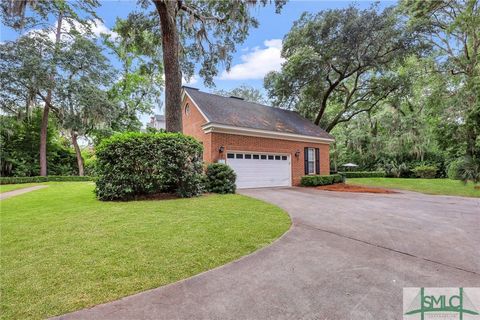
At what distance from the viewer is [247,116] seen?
533 inches

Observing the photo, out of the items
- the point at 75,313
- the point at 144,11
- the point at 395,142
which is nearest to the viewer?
the point at 75,313

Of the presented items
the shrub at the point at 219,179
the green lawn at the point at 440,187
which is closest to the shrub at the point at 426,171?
the green lawn at the point at 440,187

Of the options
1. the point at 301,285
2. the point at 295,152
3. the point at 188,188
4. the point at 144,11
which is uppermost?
the point at 144,11

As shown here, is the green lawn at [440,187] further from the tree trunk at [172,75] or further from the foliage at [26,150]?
the foliage at [26,150]

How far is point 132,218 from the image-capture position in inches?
203

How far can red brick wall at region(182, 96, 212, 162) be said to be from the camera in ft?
37.5

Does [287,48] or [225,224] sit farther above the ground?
[287,48]

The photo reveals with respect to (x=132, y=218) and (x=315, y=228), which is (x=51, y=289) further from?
(x=315, y=228)

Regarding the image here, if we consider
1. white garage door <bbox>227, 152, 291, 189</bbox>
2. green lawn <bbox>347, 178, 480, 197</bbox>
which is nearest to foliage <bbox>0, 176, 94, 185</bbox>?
white garage door <bbox>227, 152, 291, 189</bbox>

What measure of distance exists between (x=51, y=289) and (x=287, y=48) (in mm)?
17814

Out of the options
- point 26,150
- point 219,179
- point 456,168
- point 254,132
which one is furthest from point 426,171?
point 26,150

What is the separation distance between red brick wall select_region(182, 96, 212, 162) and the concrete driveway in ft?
24.8

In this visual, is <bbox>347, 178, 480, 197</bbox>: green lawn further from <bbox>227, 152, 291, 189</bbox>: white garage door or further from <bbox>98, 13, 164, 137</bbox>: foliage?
<bbox>98, 13, 164, 137</bbox>: foliage

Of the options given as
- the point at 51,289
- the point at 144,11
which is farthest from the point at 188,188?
the point at 144,11
